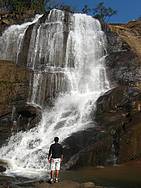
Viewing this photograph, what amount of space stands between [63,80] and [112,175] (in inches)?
643

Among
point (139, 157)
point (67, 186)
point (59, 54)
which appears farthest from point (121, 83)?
point (67, 186)

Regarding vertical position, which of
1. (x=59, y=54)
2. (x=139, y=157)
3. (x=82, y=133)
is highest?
(x=59, y=54)

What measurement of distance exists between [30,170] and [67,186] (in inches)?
265

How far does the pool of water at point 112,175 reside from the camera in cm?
1527

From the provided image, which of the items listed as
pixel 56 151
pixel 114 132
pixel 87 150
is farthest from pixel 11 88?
pixel 56 151

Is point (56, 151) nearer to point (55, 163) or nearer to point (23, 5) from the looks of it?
point (55, 163)

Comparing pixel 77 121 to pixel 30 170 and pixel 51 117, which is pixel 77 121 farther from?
pixel 30 170

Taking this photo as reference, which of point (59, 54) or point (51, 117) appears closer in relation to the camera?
point (51, 117)

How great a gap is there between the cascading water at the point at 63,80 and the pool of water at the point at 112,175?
126 inches

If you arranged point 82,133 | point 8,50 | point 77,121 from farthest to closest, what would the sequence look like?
1. point 8,50
2. point 77,121
3. point 82,133

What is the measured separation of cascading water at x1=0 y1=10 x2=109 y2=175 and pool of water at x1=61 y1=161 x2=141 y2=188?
320 centimetres

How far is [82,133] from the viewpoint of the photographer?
74.6 feet

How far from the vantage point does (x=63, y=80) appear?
32438 millimetres

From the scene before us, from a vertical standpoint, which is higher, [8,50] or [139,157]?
[8,50]
